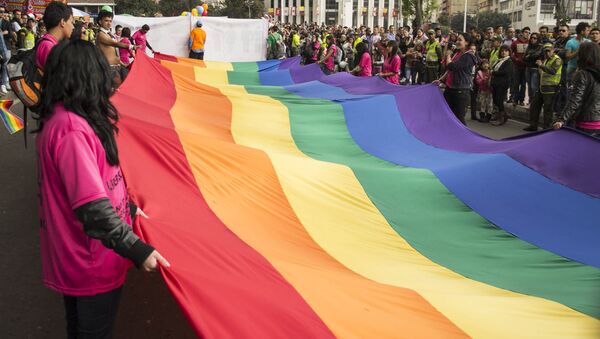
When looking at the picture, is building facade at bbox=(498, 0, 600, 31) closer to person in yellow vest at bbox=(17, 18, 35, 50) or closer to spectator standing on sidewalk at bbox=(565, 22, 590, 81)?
person in yellow vest at bbox=(17, 18, 35, 50)

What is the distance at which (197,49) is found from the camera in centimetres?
1955

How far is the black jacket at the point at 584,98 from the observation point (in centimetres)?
644

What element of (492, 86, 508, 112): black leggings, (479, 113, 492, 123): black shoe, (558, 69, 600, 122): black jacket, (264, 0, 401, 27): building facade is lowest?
(479, 113, 492, 123): black shoe

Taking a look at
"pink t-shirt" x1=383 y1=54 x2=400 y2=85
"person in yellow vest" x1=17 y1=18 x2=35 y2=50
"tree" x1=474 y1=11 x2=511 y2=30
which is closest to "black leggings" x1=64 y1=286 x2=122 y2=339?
"pink t-shirt" x1=383 y1=54 x2=400 y2=85

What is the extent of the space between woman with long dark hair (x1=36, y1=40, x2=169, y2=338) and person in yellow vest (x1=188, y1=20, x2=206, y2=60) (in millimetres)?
17521

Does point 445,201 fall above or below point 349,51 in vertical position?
below

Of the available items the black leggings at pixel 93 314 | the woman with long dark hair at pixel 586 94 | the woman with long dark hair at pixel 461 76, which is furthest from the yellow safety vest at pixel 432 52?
the black leggings at pixel 93 314

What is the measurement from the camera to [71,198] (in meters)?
2.24

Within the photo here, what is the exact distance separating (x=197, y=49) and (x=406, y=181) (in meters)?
15.8

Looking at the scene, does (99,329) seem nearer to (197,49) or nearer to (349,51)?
(197,49)

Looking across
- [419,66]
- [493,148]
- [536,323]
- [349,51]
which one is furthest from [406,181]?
[349,51]

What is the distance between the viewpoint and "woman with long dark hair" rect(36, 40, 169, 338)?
225cm

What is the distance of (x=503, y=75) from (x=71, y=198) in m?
11.5

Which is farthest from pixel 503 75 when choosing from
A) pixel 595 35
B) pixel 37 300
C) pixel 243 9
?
pixel 243 9
